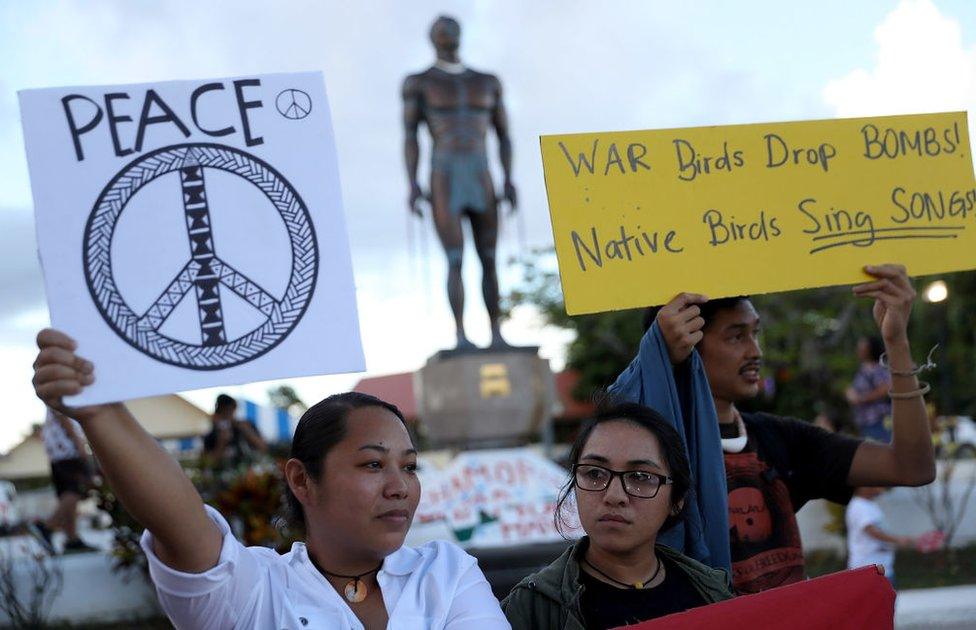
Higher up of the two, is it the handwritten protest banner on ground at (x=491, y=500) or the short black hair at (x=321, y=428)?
the short black hair at (x=321, y=428)

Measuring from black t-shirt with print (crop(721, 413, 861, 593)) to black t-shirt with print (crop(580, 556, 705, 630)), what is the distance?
1.11 ft

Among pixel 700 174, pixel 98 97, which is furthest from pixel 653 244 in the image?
pixel 98 97

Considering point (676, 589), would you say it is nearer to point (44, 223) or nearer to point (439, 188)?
point (44, 223)

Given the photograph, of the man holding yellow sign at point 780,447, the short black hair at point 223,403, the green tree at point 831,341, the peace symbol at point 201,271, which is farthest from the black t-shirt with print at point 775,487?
the green tree at point 831,341

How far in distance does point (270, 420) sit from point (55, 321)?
1573 cm

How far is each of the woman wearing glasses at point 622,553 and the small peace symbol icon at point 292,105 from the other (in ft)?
3.04

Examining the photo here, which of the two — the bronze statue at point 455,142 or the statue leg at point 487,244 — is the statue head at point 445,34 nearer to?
Result: the bronze statue at point 455,142

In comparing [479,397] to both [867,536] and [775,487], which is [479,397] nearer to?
[867,536]

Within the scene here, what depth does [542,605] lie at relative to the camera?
86.9 inches

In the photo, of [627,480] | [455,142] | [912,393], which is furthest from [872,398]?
[627,480]

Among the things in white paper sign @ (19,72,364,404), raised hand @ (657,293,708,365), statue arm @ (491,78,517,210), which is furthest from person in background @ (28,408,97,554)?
white paper sign @ (19,72,364,404)

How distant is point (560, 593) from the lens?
220cm

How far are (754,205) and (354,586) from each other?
1.37 metres

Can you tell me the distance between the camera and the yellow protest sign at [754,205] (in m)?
2.54
